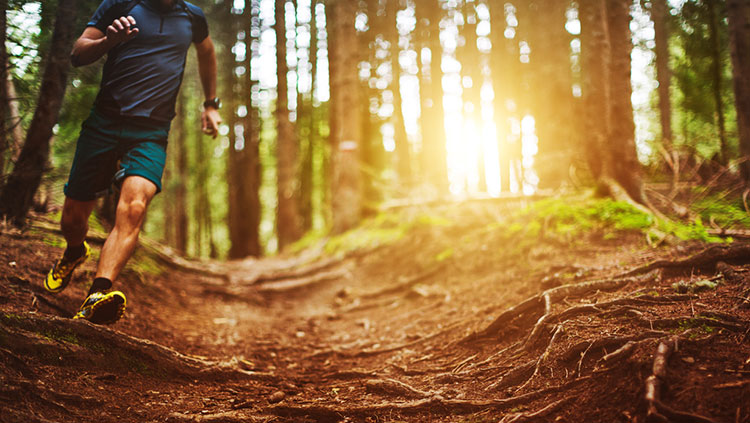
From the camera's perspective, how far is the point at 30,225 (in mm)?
4398

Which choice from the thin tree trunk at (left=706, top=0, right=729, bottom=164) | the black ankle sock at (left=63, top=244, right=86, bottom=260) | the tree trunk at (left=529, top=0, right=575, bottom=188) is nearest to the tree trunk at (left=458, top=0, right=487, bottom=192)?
the tree trunk at (left=529, top=0, right=575, bottom=188)

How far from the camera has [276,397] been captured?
2.79 metres

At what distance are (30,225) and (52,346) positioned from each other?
2.49 meters

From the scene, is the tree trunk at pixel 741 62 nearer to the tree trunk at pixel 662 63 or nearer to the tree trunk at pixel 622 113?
the tree trunk at pixel 622 113

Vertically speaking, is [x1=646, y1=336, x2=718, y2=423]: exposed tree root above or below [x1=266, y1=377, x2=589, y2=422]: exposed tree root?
above

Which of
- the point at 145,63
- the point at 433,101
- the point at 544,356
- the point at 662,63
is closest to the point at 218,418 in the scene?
the point at 544,356

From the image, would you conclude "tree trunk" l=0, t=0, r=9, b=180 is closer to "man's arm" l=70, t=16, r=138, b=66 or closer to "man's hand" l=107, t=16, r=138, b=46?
"man's arm" l=70, t=16, r=138, b=66

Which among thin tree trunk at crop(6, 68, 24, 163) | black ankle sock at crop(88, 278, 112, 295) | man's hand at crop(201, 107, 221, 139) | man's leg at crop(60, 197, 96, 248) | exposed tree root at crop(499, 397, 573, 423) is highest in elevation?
thin tree trunk at crop(6, 68, 24, 163)

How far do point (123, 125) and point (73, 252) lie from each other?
1010mm

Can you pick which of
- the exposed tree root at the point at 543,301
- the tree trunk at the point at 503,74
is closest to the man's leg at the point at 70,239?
the exposed tree root at the point at 543,301

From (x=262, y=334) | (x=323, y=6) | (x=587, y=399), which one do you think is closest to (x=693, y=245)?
(x=587, y=399)

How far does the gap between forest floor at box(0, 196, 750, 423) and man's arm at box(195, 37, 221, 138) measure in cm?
177

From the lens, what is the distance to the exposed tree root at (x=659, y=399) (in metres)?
1.78

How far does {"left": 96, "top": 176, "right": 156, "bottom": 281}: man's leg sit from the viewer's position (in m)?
2.93
